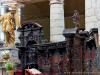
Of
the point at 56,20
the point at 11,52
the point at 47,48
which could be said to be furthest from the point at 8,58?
the point at 56,20

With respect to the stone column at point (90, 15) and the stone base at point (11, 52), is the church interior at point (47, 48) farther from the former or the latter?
the stone column at point (90, 15)

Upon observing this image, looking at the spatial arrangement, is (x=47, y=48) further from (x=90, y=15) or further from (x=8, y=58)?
(x=8, y=58)

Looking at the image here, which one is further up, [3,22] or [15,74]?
[3,22]

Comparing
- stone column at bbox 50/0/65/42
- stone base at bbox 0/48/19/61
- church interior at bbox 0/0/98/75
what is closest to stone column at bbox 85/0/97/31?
church interior at bbox 0/0/98/75

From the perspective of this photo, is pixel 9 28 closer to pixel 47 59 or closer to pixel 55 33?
pixel 47 59

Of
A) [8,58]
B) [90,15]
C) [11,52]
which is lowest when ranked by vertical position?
[8,58]

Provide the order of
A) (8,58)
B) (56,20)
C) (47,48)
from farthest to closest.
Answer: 1. (56,20)
2. (47,48)
3. (8,58)

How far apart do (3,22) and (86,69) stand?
310 inches

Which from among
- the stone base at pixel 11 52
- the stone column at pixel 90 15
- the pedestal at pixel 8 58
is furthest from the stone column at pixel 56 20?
the pedestal at pixel 8 58

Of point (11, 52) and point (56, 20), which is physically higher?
point (56, 20)

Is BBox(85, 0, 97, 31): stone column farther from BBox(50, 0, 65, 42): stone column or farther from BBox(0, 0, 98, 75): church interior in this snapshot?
BBox(50, 0, 65, 42): stone column

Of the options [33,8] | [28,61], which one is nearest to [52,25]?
[28,61]

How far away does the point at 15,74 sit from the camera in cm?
2167

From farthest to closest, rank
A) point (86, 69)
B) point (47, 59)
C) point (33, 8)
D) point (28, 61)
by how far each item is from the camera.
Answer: point (33, 8), point (28, 61), point (47, 59), point (86, 69)
